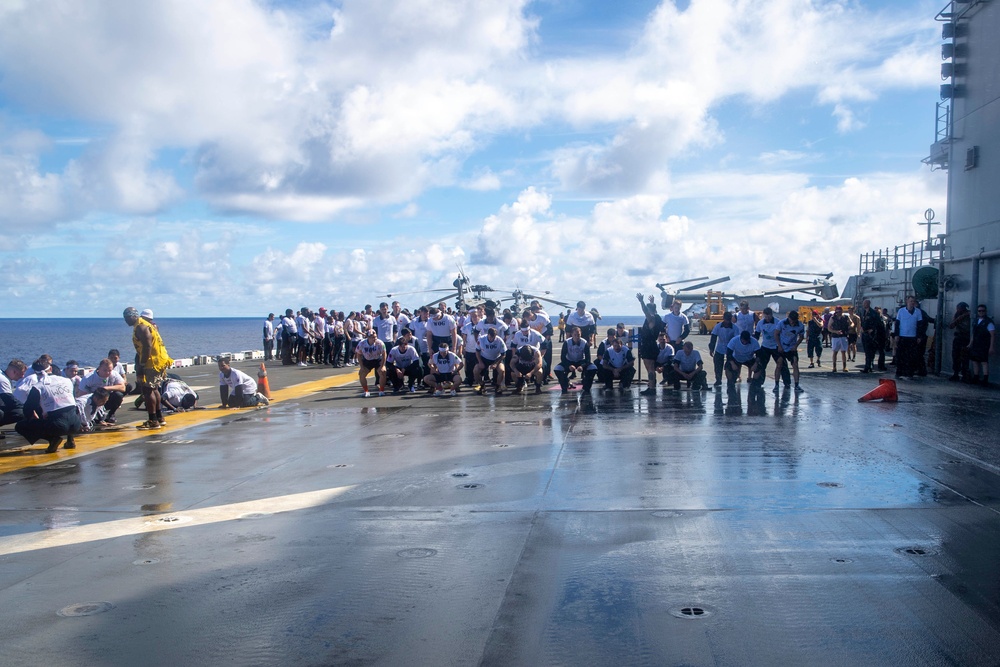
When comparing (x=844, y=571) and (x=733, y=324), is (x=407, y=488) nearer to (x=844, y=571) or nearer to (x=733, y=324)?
(x=844, y=571)

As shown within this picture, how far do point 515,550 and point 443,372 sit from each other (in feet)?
34.0

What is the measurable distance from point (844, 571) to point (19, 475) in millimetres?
8164

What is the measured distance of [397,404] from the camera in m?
14.2

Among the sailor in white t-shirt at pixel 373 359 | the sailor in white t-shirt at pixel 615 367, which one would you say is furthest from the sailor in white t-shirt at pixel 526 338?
the sailor in white t-shirt at pixel 373 359

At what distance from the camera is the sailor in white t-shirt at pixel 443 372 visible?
622 inches

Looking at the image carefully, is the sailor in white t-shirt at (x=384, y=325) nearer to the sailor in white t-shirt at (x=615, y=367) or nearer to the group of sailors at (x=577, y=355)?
the group of sailors at (x=577, y=355)

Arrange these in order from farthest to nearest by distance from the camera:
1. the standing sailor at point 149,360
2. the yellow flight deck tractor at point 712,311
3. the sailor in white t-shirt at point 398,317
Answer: the yellow flight deck tractor at point 712,311 → the sailor in white t-shirt at point 398,317 → the standing sailor at point 149,360

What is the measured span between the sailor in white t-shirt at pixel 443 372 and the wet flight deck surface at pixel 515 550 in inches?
212

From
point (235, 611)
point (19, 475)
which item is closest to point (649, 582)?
point (235, 611)

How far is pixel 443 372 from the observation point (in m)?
15.8

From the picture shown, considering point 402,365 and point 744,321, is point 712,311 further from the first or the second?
point 402,365

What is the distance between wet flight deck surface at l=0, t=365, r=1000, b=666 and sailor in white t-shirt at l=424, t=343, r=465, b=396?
17.7ft

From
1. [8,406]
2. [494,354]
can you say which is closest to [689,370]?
[494,354]

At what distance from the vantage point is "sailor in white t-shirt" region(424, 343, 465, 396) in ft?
51.8
